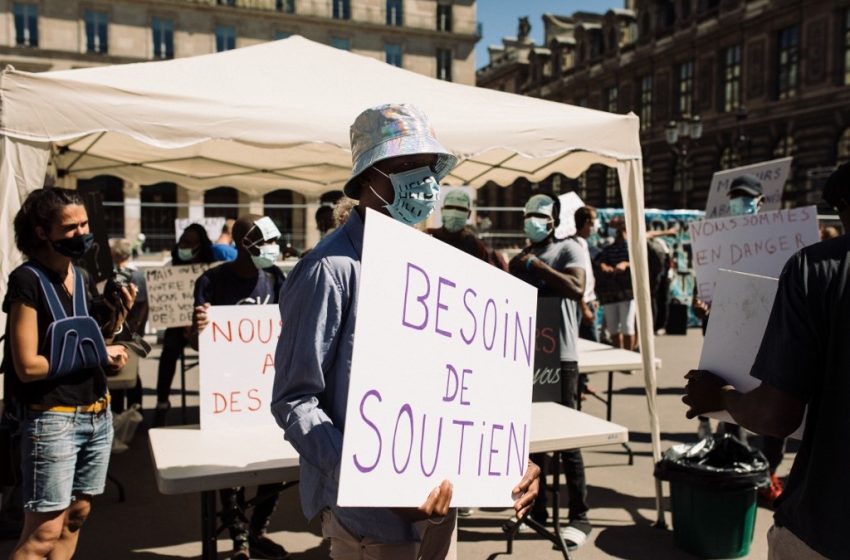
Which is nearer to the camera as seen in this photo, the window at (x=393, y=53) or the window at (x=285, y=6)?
the window at (x=285, y=6)

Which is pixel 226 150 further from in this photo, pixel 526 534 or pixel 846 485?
pixel 846 485

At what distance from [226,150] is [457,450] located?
6015 millimetres

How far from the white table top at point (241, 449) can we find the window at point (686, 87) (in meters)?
38.1

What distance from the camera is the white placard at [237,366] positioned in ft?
11.8

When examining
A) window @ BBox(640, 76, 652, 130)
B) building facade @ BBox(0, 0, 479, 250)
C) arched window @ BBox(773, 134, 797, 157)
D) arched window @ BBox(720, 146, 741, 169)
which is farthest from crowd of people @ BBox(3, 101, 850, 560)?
window @ BBox(640, 76, 652, 130)

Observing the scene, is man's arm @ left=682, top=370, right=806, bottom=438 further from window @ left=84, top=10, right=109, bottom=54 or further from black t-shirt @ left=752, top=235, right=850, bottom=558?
window @ left=84, top=10, right=109, bottom=54

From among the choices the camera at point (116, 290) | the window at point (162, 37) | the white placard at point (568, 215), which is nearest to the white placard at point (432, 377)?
the camera at point (116, 290)

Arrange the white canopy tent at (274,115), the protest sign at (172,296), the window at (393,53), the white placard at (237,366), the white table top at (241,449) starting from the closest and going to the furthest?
the white table top at (241,449) < the white placard at (237,366) < the white canopy tent at (274,115) < the protest sign at (172,296) < the window at (393,53)

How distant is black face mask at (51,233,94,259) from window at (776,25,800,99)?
3437 centimetres

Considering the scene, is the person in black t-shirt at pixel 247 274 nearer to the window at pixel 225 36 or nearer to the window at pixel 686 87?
the window at pixel 686 87

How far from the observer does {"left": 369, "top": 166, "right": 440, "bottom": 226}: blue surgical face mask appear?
1907mm

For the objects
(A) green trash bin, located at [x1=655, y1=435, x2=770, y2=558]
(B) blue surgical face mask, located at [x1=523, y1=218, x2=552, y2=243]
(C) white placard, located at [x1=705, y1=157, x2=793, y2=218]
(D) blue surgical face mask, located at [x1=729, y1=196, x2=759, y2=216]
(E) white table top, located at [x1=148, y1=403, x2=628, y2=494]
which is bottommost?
(A) green trash bin, located at [x1=655, y1=435, x2=770, y2=558]

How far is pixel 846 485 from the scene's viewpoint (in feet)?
5.64

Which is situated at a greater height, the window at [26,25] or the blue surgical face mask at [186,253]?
the window at [26,25]
